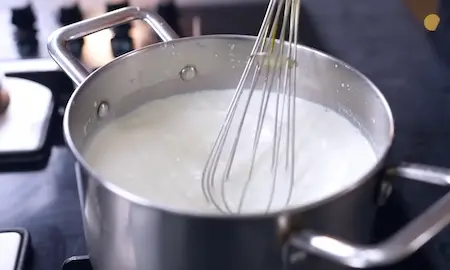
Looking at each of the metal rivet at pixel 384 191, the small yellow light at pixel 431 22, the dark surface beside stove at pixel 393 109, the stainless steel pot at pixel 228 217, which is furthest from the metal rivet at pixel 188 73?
the small yellow light at pixel 431 22

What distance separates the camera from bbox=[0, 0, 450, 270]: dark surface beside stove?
2.18ft

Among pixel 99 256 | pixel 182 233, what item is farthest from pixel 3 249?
pixel 182 233

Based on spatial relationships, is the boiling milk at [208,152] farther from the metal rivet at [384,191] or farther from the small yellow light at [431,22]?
the small yellow light at [431,22]

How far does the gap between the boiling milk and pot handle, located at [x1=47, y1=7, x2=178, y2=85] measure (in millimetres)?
78

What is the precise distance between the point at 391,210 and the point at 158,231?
0.97 ft

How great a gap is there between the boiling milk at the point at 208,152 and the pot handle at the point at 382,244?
13 centimetres

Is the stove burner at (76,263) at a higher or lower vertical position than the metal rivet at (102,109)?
lower

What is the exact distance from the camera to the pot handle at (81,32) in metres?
0.63

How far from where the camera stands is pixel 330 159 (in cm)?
66

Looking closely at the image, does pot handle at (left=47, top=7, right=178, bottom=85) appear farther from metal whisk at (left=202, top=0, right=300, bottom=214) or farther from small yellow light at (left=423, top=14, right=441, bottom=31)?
small yellow light at (left=423, top=14, right=441, bottom=31)

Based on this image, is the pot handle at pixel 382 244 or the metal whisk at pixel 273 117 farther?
the metal whisk at pixel 273 117

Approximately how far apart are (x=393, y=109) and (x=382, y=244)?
1.37 ft

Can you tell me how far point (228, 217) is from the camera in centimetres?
44

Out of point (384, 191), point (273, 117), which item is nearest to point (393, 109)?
point (273, 117)
